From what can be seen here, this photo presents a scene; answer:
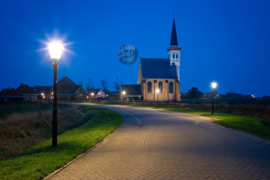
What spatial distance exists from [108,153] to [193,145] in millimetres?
3448

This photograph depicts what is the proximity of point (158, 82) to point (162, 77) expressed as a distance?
257cm

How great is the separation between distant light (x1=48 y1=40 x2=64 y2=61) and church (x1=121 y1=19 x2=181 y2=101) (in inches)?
2318

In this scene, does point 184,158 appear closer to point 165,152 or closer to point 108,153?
point 165,152

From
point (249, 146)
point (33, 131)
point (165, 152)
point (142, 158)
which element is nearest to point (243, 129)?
point (249, 146)

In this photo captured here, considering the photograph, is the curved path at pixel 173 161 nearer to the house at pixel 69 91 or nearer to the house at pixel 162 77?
the house at pixel 162 77

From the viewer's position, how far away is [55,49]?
786cm

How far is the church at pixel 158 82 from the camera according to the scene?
68.6 m

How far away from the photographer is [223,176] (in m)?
4.86

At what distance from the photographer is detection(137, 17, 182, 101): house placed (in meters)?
69.1

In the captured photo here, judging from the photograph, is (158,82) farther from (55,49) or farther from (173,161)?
(173,161)

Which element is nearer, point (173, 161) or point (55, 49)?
point (173, 161)

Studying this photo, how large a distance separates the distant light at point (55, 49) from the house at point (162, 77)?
193ft

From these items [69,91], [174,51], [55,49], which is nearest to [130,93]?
[174,51]

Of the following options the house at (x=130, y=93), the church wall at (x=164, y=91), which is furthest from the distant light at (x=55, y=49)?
the church wall at (x=164, y=91)
